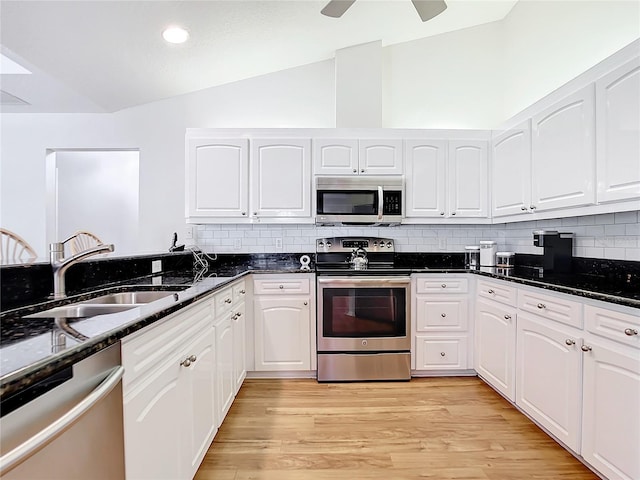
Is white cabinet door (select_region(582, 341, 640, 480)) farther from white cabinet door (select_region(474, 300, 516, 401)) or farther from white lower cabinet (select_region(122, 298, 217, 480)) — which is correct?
white lower cabinet (select_region(122, 298, 217, 480))

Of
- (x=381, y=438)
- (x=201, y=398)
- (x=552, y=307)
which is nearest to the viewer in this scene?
(x=201, y=398)

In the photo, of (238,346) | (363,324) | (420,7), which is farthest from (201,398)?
(420,7)

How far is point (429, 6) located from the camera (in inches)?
72.0

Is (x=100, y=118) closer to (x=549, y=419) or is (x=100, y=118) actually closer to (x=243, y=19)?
(x=243, y=19)

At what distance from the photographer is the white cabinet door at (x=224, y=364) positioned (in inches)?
72.2

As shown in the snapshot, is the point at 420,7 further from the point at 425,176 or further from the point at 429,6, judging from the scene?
the point at 425,176

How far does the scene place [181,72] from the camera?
9.39 ft

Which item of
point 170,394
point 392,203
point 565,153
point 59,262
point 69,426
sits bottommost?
point 170,394

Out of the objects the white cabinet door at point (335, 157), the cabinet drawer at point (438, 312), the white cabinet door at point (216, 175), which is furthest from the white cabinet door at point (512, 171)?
the white cabinet door at point (216, 175)

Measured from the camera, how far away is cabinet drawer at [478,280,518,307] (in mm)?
2164

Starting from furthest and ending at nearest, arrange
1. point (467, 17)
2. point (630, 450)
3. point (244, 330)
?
point (467, 17) → point (244, 330) → point (630, 450)

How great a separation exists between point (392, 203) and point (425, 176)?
406 mm

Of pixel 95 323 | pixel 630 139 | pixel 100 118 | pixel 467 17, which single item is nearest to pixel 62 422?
pixel 95 323

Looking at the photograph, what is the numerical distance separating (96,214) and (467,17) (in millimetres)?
5294
